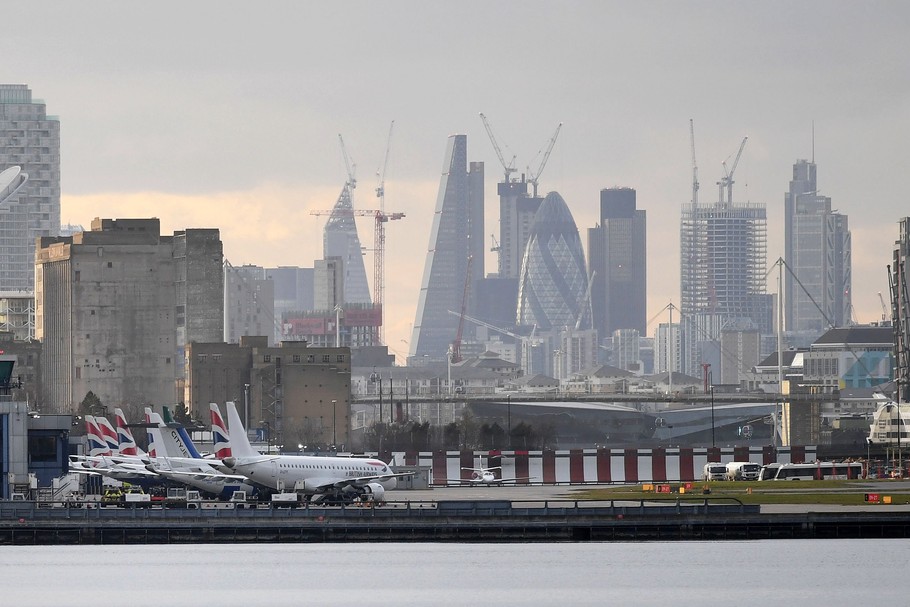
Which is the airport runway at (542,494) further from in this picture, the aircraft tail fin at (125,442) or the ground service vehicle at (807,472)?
the aircraft tail fin at (125,442)

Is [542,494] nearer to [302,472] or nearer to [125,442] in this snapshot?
[302,472]

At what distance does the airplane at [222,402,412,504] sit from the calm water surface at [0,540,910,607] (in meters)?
14.8

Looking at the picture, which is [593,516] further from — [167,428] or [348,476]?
[167,428]

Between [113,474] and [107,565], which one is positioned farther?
[113,474]

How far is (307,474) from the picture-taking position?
496 ft

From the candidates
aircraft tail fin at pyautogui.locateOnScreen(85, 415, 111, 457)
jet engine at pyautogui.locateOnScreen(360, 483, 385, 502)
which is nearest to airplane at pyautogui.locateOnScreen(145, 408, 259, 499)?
jet engine at pyautogui.locateOnScreen(360, 483, 385, 502)

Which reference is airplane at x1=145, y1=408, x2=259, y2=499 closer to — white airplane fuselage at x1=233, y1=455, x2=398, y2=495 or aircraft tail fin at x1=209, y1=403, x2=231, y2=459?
white airplane fuselage at x1=233, y1=455, x2=398, y2=495

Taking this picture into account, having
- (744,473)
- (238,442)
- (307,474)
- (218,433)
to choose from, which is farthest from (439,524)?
(744,473)

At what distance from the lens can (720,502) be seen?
139750 millimetres

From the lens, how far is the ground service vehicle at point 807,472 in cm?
19400

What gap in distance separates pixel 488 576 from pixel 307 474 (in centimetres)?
3840

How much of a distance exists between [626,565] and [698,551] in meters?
6.44

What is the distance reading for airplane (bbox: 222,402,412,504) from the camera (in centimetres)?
14888

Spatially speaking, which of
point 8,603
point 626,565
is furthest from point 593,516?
point 8,603
